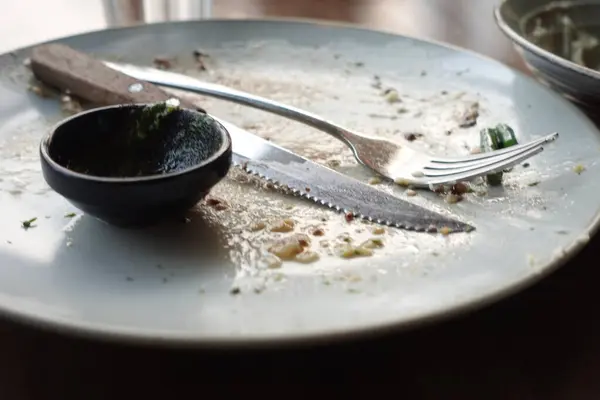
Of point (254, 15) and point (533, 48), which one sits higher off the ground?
point (533, 48)

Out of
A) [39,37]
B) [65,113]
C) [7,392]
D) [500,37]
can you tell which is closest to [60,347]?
[7,392]

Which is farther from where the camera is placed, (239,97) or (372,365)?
(239,97)

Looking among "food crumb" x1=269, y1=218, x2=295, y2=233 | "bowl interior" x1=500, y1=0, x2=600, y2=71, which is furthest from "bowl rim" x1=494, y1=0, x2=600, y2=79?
"food crumb" x1=269, y1=218, x2=295, y2=233

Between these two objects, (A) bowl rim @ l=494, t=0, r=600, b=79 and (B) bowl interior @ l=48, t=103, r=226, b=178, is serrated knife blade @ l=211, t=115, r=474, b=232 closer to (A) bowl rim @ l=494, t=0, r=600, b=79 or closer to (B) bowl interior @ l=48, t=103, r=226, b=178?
(B) bowl interior @ l=48, t=103, r=226, b=178

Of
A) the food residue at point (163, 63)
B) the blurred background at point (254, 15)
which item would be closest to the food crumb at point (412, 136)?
the food residue at point (163, 63)

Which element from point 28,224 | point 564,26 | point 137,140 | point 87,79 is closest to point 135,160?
point 137,140

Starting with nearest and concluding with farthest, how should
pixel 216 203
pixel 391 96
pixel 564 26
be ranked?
pixel 216 203 < pixel 391 96 < pixel 564 26

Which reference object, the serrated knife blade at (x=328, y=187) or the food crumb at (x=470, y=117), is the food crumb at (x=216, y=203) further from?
the food crumb at (x=470, y=117)

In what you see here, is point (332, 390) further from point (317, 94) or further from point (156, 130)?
point (317, 94)

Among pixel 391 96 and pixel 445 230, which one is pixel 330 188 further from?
pixel 391 96
